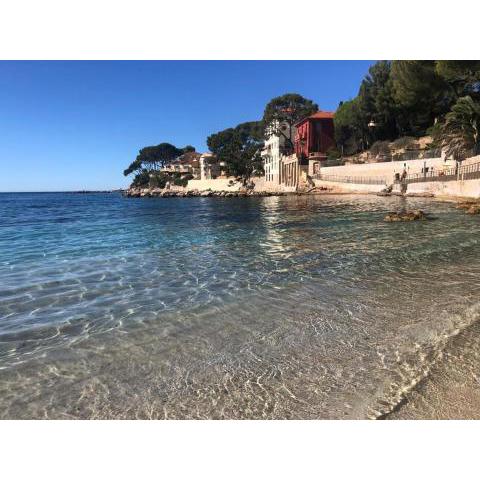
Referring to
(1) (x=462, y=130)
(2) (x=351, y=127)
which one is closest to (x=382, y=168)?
(1) (x=462, y=130)

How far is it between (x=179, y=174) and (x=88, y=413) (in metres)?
101

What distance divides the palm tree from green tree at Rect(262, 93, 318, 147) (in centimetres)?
3367

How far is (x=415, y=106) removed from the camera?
38.1m

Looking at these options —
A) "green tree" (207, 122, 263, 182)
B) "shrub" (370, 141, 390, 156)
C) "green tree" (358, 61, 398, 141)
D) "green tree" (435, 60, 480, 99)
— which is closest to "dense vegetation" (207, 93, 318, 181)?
"green tree" (207, 122, 263, 182)

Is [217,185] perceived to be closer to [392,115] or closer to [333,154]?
[333,154]

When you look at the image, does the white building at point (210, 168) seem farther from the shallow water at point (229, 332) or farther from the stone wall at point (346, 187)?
the shallow water at point (229, 332)

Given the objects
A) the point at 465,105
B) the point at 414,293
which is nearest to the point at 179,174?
the point at 465,105

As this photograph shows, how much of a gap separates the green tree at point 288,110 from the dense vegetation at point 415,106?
7.79 meters

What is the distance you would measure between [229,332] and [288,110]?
60291 millimetres

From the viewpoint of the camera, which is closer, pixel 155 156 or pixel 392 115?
pixel 392 115

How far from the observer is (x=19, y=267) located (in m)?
8.43

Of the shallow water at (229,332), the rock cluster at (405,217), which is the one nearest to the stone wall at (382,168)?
the rock cluster at (405,217)

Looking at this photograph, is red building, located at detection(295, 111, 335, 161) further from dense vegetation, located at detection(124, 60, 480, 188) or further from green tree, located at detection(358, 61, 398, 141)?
green tree, located at detection(358, 61, 398, 141)
